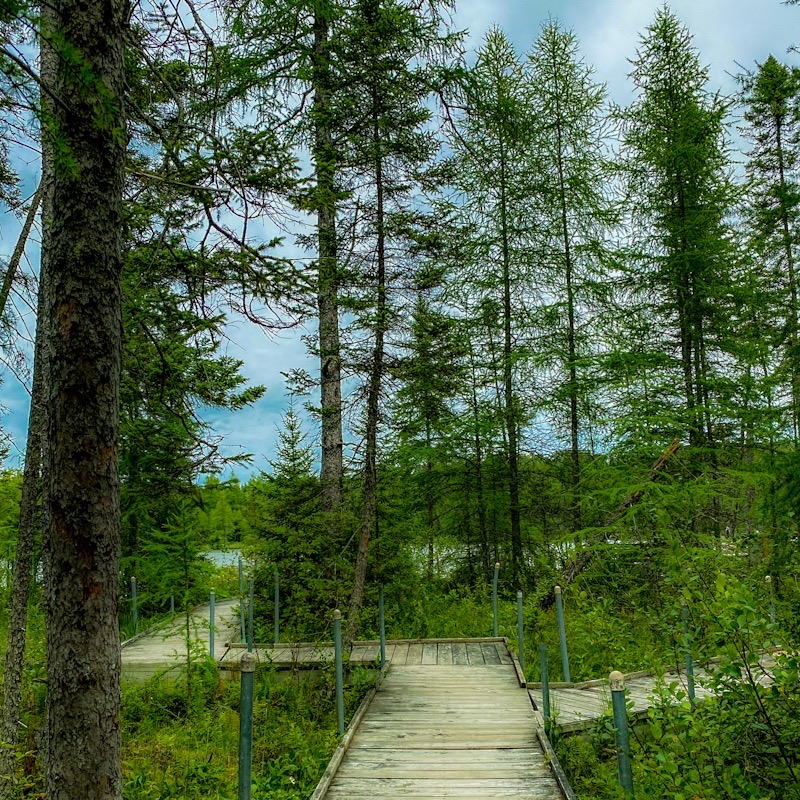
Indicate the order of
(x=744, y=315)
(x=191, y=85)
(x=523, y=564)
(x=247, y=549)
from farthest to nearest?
→ (x=523, y=564), (x=744, y=315), (x=247, y=549), (x=191, y=85)

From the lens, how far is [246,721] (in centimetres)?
415

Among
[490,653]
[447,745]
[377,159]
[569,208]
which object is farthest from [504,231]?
[447,745]

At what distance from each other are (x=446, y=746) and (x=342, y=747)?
1028 millimetres

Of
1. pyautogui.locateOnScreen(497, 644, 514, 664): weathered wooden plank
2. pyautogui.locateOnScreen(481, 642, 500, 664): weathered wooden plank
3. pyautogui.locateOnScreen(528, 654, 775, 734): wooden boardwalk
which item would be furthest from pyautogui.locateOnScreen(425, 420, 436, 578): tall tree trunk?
pyautogui.locateOnScreen(528, 654, 775, 734): wooden boardwalk

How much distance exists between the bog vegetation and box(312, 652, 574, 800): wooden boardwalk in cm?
58

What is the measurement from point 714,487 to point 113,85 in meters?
10.2

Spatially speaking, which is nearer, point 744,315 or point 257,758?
point 257,758

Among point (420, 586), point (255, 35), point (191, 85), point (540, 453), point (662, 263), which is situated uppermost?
point (255, 35)

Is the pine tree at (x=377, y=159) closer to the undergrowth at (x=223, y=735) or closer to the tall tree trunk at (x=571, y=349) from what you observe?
the undergrowth at (x=223, y=735)

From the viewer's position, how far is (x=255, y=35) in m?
8.95

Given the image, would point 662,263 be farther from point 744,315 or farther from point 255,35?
point 255,35

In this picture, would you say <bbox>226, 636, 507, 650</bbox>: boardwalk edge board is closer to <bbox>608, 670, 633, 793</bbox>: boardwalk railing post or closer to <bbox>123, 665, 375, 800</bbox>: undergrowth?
<bbox>123, 665, 375, 800</bbox>: undergrowth

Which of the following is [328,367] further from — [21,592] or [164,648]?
[21,592]

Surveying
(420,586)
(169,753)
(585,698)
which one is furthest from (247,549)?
(585,698)
